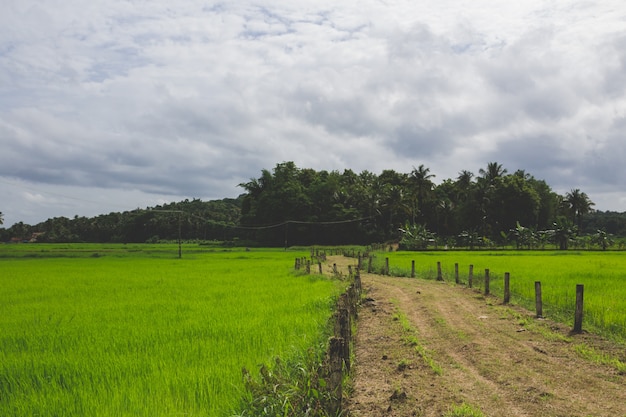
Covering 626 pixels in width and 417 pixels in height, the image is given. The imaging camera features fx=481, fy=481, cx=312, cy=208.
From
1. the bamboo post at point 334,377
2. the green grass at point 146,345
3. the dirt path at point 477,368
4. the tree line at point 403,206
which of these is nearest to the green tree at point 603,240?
the tree line at point 403,206

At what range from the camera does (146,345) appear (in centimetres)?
784

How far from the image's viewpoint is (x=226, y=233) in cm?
8712

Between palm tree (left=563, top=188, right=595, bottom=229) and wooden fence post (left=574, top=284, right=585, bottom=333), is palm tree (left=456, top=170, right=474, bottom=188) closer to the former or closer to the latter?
palm tree (left=563, top=188, right=595, bottom=229)

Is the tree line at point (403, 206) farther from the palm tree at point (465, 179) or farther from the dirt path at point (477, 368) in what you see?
the dirt path at point (477, 368)

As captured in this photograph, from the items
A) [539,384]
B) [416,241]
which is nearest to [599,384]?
[539,384]

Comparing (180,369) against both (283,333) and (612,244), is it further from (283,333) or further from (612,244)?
(612,244)

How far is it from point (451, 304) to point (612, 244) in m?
44.5

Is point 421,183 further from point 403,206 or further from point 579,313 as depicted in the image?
point 579,313

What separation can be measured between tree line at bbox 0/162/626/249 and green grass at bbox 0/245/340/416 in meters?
37.8

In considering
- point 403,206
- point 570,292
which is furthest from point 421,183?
point 570,292

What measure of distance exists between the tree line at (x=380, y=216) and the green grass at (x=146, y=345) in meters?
37.8

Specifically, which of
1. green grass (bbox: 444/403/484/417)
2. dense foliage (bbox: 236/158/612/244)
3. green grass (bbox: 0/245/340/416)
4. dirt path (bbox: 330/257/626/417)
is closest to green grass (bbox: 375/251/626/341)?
dirt path (bbox: 330/257/626/417)

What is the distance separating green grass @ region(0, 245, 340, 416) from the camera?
5289 millimetres

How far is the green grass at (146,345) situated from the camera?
5.29 meters
